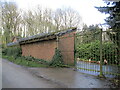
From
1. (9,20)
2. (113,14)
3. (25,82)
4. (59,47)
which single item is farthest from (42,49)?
(9,20)

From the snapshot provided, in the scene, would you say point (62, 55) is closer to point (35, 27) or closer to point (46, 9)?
point (35, 27)

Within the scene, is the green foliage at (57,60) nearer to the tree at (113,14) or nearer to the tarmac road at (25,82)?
the tarmac road at (25,82)

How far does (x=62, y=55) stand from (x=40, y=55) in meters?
3.69

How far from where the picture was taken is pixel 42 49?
13.5 metres

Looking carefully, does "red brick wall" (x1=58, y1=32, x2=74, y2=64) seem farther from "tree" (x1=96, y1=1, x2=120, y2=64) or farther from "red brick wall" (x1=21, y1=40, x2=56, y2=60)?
"tree" (x1=96, y1=1, x2=120, y2=64)

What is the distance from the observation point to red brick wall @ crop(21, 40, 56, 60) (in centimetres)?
1176

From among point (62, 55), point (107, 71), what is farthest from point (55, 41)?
point (107, 71)

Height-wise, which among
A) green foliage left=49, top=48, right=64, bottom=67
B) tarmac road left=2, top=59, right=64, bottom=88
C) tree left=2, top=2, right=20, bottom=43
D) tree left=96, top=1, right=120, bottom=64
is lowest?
tarmac road left=2, top=59, right=64, bottom=88

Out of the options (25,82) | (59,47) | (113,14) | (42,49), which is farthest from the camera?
(42,49)

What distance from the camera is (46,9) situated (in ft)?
116

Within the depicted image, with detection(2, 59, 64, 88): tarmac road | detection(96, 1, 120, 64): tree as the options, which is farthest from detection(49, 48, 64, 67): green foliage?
detection(96, 1, 120, 64): tree

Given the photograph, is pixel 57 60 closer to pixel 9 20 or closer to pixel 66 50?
pixel 66 50

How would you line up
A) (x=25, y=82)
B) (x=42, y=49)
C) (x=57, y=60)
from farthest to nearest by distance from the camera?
1. (x=42, y=49)
2. (x=57, y=60)
3. (x=25, y=82)

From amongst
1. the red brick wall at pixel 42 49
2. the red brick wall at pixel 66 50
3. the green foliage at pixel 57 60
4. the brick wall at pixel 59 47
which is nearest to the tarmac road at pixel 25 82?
the green foliage at pixel 57 60
